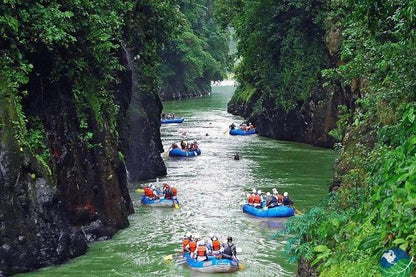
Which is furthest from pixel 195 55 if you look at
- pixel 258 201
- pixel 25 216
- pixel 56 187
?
pixel 25 216

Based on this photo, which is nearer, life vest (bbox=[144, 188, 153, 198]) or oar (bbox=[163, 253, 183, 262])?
oar (bbox=[163, 253, 183, 262])

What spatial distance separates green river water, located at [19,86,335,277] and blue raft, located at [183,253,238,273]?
14 cm

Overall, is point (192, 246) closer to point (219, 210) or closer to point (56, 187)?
point (56, 187)

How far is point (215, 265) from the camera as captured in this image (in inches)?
573

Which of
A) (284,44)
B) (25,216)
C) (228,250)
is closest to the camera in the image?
(25,216)

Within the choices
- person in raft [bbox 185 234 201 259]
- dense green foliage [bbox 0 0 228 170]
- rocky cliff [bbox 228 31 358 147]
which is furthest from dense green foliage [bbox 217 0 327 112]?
person in raft [bbox 185 234 201 259]

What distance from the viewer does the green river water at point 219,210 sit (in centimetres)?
1474

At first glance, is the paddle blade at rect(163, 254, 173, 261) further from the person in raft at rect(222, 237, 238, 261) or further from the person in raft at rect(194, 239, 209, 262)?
the person in raft at rect(222, 237, 238, 261)

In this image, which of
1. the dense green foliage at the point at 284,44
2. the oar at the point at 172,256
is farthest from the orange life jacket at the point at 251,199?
the dense green foliage at the point at 284,44

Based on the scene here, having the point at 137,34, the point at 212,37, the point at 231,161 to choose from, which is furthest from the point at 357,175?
the point at 212,37

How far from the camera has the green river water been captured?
580 inches

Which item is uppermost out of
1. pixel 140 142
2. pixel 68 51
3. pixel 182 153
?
pixel 68 51

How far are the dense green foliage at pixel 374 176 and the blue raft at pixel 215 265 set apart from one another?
3.07 meters

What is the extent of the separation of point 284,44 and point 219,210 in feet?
56.5
